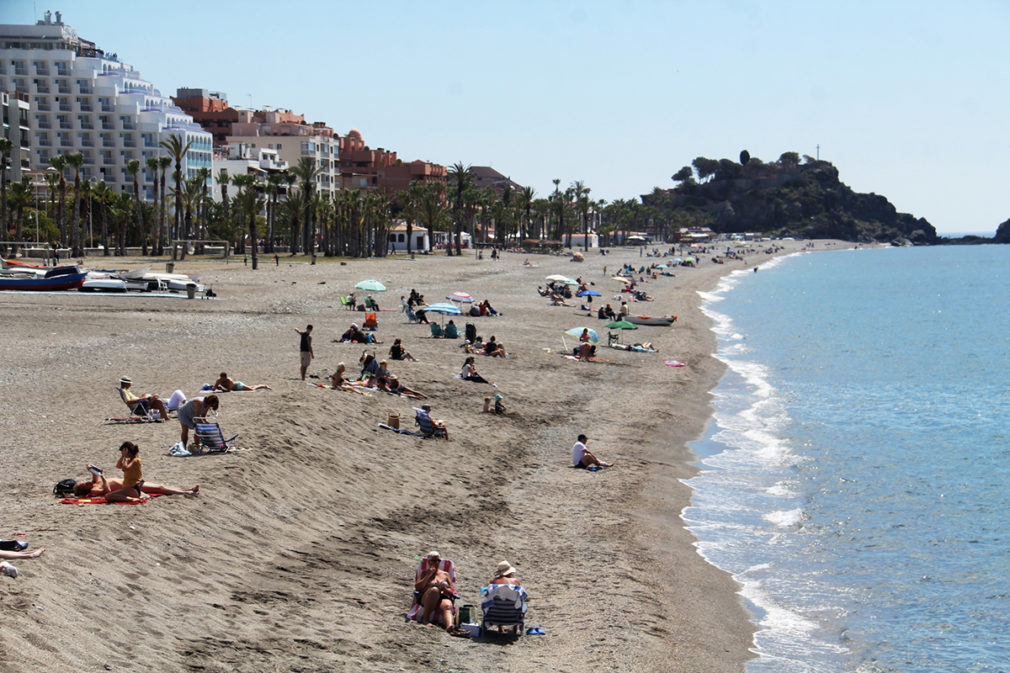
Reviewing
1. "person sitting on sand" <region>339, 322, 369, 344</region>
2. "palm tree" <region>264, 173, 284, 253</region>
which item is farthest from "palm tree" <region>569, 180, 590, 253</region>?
"person sitting on sand" <region>339, 322, 369, 344</region>

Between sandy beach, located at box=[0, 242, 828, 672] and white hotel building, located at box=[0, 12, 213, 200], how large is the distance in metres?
76.8

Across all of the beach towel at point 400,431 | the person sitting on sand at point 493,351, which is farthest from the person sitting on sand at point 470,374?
the beach towel at point 400,431

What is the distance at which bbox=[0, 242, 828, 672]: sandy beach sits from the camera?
33.5ft

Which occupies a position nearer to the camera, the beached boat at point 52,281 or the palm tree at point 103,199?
the beached boat at point 52,281

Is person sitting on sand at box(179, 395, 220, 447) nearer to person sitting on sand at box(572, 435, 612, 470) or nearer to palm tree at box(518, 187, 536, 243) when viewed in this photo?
person sitting on sand at box(572, 435, 612, 470)

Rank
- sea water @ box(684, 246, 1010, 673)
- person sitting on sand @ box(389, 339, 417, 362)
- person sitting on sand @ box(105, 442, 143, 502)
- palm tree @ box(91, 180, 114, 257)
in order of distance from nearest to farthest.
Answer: person sitting on sand @ box(105, 442, 143, 502) → sea water @ box(684, 246, 1010, 673) → person sitting on sand @ box(389, 339, 417, 362) → palm tree @ box(91, 180, 114, 257)

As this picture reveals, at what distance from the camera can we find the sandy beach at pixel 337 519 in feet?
33.5

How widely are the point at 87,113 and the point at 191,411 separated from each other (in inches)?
3797

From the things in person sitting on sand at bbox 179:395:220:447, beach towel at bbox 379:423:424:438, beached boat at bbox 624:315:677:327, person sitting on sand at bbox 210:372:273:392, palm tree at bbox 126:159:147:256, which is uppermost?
palm tree at bbox 126:159:147:256

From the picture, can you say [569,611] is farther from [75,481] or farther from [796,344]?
[796,344]

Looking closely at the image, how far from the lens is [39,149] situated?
330ft

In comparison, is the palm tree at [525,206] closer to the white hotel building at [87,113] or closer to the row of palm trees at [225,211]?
the row of palm trees at [225,211]

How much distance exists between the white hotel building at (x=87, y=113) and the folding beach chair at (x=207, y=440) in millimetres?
92248

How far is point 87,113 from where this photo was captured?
10269 centimetres
